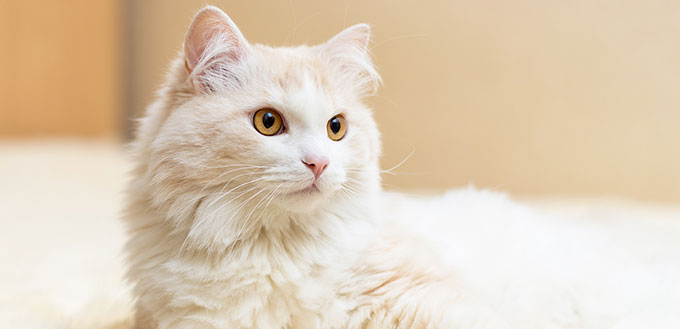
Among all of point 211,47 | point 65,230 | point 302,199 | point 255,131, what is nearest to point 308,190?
point 302,199

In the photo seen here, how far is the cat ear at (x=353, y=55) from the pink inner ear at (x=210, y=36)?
0.18m

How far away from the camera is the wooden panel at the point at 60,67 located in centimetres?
380

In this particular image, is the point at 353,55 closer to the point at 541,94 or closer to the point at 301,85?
the point at 301,85

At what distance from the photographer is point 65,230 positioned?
2.07m

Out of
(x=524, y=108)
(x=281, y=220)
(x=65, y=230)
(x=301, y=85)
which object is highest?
(x=524, y=108)

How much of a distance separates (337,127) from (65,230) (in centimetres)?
142

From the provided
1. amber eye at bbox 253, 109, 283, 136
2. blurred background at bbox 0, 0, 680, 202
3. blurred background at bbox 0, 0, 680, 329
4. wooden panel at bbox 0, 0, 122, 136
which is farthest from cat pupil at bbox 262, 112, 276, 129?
wooden panel at bbox 0, 0, 122, 136

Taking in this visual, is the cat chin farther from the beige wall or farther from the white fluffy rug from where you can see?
the beige wall

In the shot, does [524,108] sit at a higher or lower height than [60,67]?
higher

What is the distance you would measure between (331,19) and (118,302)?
4.06ft

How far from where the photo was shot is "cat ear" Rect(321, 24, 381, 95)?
116cm

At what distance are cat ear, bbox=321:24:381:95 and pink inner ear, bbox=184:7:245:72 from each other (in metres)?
0.18

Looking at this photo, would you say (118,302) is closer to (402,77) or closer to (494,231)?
(494,231)

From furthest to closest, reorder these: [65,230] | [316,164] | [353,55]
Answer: [65,230] < [353,55] < [316,164]
